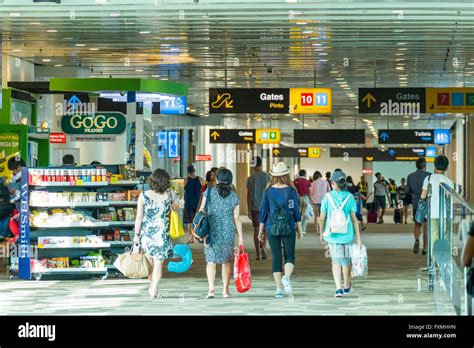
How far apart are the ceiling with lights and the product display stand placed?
2.91 m

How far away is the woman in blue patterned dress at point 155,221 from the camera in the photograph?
564 inches

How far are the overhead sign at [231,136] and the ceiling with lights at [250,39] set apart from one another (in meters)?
7.84

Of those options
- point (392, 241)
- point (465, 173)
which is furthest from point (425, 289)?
point (465, 173)

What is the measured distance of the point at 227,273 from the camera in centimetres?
1462

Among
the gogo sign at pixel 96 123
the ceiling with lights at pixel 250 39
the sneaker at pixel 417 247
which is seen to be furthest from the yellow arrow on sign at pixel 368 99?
the gogo sign at pixel 96 123

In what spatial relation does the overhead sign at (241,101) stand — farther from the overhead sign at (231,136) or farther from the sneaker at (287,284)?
the overhead sign at (231,136)

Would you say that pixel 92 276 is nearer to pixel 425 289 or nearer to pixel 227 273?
pixel 227 273

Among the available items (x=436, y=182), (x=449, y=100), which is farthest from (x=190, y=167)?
(x=436, y=182)

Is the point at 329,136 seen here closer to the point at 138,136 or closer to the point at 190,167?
the point at 190,167

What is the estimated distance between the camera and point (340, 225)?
14.1 metres

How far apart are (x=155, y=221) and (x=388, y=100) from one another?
1342 centimetres

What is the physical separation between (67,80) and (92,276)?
3458mm

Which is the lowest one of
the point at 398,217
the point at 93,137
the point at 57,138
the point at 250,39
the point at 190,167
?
the point at 398,217

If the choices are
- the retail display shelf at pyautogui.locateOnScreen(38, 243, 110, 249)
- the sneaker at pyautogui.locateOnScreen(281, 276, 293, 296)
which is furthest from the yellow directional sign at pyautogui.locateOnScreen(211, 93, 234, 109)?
the sneaker at pyautogui.locateOnScreen(281, 276, 293, 296)
